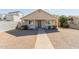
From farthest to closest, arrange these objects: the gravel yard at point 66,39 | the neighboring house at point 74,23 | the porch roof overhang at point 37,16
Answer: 1. the porch roof overhang at point 37,16
2. the neighboring house at point 74,23
3. the gravel yard at point 66,39

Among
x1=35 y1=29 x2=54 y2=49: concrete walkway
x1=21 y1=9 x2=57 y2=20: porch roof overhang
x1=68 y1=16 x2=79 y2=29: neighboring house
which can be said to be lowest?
x1=35 y1=29 x2=54 y2=49: concrete walkway

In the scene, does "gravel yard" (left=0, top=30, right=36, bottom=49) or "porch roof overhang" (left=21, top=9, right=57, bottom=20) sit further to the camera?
"porch roof overhang" (left=21, top=9, right=57, bottom=20)

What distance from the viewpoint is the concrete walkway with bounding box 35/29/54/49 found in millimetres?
6177

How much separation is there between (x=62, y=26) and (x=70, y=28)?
0.32 metres

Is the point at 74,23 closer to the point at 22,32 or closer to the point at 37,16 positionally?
the point at 22,32

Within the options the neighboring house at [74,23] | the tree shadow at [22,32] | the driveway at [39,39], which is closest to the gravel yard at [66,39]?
the driveway at [39,39]

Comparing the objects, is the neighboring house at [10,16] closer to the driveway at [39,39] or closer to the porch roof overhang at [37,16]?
the porch roof overhang at [37,16]

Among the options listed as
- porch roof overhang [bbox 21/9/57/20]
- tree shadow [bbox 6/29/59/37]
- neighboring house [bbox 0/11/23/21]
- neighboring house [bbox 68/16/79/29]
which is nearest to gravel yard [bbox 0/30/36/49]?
tree shadow [bbox 6/29/59/37]

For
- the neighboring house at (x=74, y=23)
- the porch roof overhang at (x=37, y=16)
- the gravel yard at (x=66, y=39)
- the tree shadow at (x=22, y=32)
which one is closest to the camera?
the gravel yard at (x=66, y=39)

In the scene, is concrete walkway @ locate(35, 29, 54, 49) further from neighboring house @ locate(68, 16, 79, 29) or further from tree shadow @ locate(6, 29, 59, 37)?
neighboring house @ locate(68, 16, 79, 29)

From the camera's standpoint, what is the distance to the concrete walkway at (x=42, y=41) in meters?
6.18
